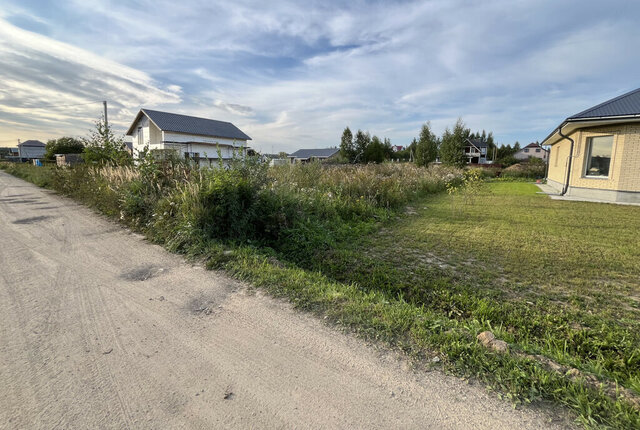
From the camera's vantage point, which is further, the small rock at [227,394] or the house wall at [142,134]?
the house wall at [142,134]

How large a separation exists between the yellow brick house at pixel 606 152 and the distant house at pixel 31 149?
281ft

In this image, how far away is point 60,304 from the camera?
2955 mm

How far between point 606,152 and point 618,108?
1563 millimetres

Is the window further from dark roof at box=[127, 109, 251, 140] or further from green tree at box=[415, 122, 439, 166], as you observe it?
dark roof at box=[127, 109, 251, 140]

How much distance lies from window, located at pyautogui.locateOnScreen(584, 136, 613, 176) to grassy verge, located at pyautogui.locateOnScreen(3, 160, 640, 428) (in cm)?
363

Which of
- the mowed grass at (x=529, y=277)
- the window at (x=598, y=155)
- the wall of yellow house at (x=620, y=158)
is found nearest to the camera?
the mowed grass at (x=529, y=277)

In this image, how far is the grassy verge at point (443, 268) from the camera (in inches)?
82.4

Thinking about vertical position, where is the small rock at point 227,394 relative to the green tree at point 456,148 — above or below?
below

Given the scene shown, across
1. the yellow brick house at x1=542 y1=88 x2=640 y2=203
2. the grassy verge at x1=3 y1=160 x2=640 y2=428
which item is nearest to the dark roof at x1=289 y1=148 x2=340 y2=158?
the yellow brick house at x1=542 y1=88 x2=640 y2=203

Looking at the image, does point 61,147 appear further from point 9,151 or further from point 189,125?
point 9,151

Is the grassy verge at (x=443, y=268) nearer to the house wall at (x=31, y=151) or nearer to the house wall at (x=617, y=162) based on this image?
the house wall at (x=617, y=162)

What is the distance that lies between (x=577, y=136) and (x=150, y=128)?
32061 mm

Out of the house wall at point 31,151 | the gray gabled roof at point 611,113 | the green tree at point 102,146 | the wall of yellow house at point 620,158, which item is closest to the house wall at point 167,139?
the green tree at point 102,146

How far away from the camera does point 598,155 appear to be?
11500mm
